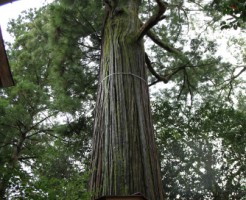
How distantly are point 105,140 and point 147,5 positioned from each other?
14.2 ft

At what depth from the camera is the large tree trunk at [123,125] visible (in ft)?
8.54

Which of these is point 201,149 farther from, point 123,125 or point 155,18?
point 123,125

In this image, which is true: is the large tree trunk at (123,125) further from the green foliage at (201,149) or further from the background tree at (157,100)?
the green foliage at (201,149)

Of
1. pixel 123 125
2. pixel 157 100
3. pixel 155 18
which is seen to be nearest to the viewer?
pixel 123 125

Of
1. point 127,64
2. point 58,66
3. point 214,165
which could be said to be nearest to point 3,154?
point 58,66

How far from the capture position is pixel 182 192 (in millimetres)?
6828

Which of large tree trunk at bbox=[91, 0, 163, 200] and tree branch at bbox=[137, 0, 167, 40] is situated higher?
tree branch at bbox=[137, 0, 167, 40]

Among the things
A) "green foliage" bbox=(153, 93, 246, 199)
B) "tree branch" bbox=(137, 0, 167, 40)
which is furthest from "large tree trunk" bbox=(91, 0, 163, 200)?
"green foliage" bbox=(153, 93, 246, 199)

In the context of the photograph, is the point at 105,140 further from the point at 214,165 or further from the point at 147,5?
the point at 214,165

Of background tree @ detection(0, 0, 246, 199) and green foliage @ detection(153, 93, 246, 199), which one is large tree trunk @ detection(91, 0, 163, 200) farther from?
green foliage @ detection(153, 93, 246, 199)

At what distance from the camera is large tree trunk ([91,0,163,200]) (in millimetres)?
2604

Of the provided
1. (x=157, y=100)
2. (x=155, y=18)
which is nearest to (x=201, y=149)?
(x=157, y=100)

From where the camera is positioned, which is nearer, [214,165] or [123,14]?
[123,14]

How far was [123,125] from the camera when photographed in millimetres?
Answer: 2945
